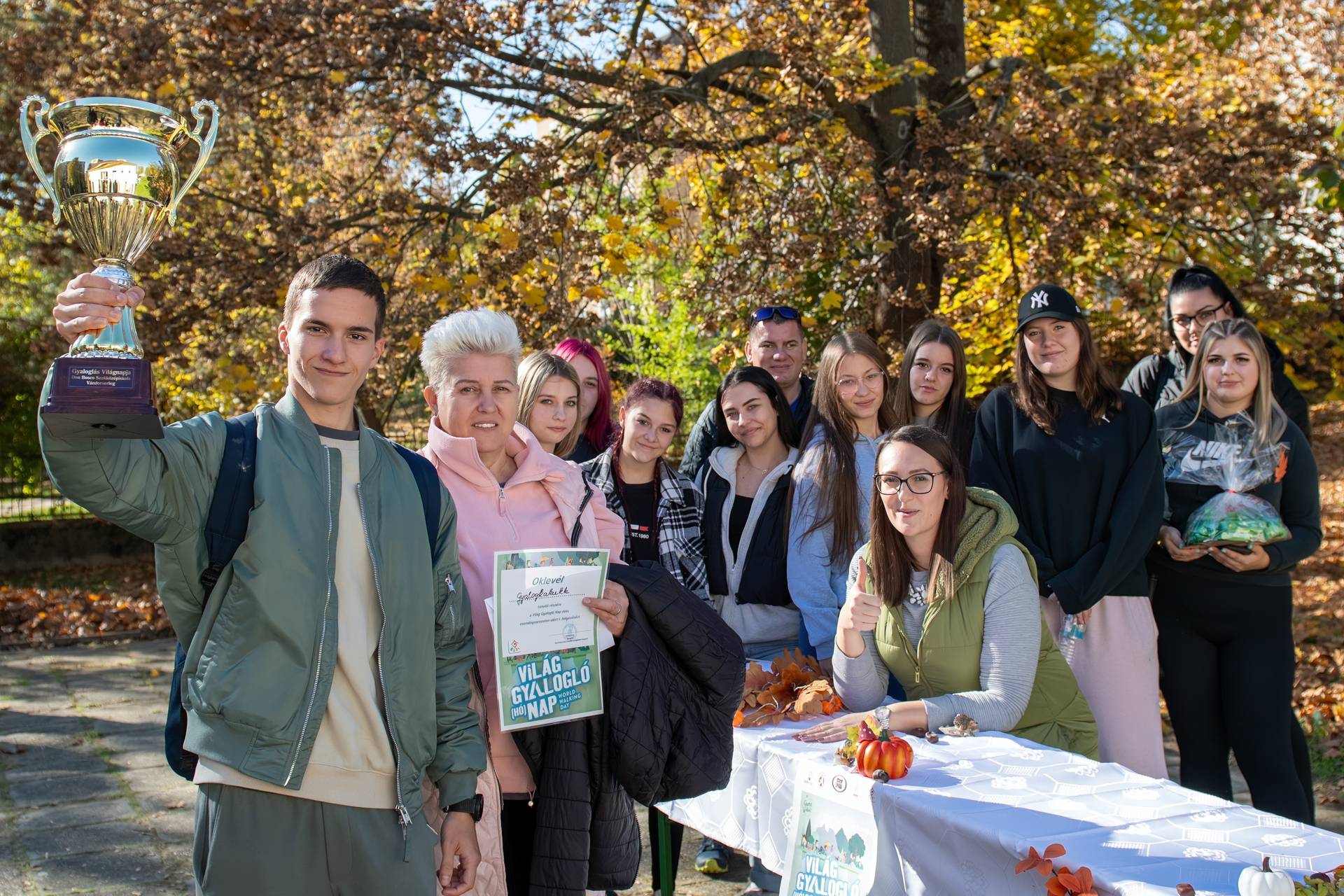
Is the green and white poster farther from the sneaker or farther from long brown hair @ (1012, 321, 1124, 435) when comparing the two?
long brown hair @ (1012, 321, 1124, 435)

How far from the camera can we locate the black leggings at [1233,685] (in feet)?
13.7

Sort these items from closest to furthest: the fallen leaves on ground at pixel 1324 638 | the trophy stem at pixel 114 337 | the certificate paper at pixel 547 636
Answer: the trophy stem at pixel 114 337 → the certificate paper at pixel 547 636 → the fallen leaves on ground at pixel 1324 638

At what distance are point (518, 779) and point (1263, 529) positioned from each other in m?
2.92

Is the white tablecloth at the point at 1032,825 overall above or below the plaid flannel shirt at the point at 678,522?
below

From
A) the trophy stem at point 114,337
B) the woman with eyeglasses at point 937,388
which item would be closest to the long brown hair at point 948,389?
the woman with eyeglasses at point 937,388

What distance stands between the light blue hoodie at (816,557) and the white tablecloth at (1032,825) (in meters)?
0.83

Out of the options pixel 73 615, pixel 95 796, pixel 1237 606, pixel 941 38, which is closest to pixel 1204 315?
pixel 1237 606

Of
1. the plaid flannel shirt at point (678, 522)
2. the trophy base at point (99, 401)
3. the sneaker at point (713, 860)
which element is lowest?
the sneaker at point (713, 860)

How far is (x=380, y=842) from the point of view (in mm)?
2346

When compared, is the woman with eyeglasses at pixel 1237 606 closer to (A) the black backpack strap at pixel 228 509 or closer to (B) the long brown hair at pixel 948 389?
(B) the long brown hair at pixel 948 389

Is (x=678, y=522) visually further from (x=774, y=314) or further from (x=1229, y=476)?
(x=1229, y=476)

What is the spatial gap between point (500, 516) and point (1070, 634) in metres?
2.45

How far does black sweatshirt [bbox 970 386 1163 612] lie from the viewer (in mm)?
4156

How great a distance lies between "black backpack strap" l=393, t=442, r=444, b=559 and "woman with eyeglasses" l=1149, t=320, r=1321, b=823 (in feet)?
9.96
